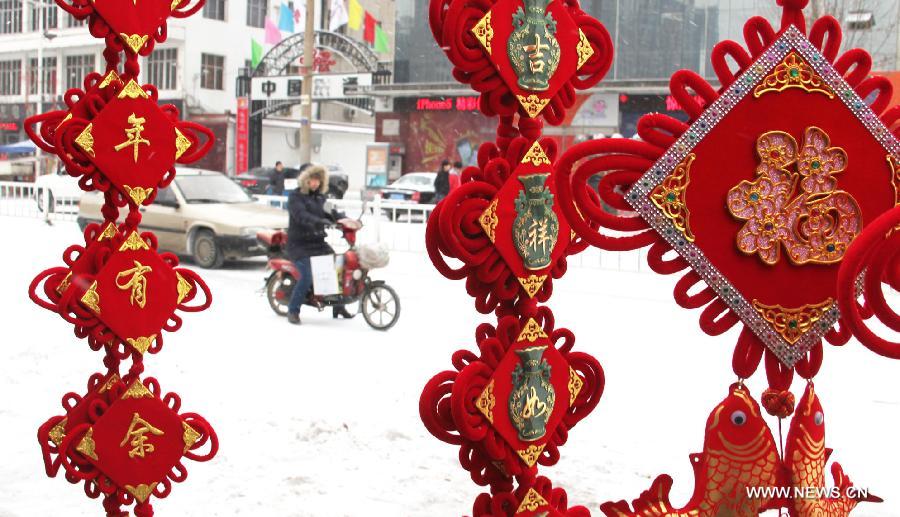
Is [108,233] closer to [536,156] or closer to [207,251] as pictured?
[536,156]

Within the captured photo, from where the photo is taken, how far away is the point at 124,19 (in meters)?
3.51

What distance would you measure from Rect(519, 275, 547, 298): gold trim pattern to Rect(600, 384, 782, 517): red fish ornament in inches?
20.3

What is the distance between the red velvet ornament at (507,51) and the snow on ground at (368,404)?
2.64 meters

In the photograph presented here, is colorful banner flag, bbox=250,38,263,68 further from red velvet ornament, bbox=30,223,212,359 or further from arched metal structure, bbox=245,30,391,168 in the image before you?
red velvet ornament, bbox=30,223,212,359

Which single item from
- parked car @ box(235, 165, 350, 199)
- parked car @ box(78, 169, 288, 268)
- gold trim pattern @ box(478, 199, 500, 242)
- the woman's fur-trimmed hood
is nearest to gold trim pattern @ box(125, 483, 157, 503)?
gold trim pattern @ box(478, 199, 500, 242)

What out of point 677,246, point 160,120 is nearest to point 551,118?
point 677,246

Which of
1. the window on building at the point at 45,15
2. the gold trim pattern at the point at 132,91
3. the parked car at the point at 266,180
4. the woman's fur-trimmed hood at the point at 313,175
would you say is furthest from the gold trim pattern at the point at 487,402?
the window on building at the point at 45,15

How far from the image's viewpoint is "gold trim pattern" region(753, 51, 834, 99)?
2350mm

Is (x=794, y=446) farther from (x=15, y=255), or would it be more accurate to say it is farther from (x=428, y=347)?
(x=15, y=255)

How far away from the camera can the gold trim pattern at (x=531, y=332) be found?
2482 millimetres

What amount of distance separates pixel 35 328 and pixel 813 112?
26.3 feet

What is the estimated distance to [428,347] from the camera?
344 inches

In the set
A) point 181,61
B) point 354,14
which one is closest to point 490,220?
point 354,14

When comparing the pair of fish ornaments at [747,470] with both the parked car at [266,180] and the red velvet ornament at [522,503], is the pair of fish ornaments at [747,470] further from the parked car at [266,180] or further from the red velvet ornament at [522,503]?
the parked car at [266,180]
